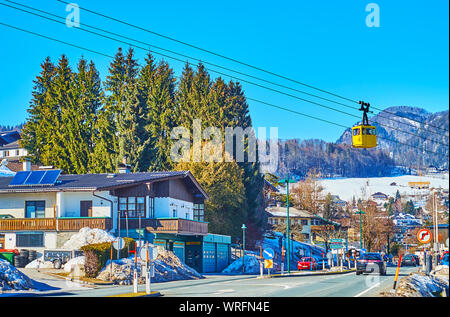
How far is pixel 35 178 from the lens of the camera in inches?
2029

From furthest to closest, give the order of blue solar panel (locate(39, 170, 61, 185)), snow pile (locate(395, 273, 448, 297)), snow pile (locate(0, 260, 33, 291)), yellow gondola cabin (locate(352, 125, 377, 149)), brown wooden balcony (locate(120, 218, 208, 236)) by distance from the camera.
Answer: blue solar panel (locate(39, 170, 61, 185)) → brown wooden balcony (locate(120, 218, 208, 236)) → snow pile (locate(0, 260, 33, 291)) → yellow gondola cabin (locate(352, 125, 377, 149)) → snow pile (locate(395, 273, 448, 297))

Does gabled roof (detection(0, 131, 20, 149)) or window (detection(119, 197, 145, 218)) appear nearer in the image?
window (detection(119, 197, 145, 218))

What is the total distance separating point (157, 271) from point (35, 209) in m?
16.9

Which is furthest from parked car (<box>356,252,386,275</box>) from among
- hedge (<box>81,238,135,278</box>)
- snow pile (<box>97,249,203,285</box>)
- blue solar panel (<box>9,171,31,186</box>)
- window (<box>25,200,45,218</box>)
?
blue solar panel (<box>9,171,31,186</box>)

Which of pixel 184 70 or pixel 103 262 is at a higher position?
pixel 184 70

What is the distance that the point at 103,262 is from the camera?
37125 millimetres

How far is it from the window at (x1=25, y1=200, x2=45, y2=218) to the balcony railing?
7.45 ft

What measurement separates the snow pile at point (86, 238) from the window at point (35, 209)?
6972mm

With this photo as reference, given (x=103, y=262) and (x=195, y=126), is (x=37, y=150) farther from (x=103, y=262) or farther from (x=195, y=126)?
(x=103, y=262)

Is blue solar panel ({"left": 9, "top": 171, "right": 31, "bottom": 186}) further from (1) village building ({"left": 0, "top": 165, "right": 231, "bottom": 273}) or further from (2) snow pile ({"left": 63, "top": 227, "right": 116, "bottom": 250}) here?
(2) snow pile ({"left": 63, "top": 227, "right": 116, "bottom": 250})

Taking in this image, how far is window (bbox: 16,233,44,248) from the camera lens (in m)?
48.8
